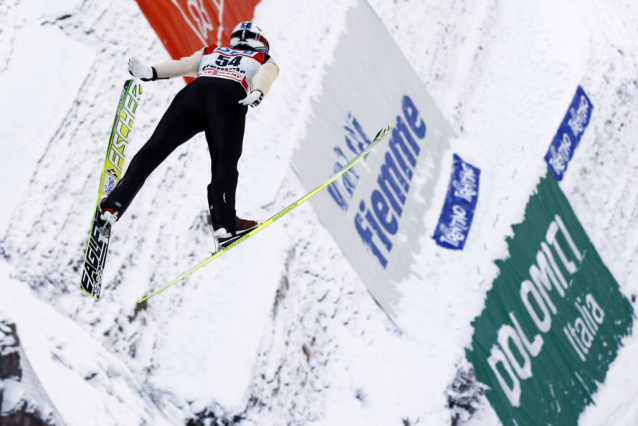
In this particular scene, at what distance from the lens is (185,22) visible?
1073cm

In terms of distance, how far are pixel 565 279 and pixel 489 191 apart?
210cm

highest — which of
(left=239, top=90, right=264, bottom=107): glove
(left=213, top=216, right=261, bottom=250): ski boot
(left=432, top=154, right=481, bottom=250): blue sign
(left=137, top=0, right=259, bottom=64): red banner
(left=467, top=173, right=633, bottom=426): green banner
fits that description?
(left=137, top=0, right=259, bottom=64): red banner

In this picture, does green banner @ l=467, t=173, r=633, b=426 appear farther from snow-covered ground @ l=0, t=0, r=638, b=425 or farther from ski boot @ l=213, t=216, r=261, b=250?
ski boot @ l=213, t=216, r=261, b=250

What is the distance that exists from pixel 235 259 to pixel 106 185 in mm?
4269

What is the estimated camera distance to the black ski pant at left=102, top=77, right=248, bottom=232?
20.6 ft

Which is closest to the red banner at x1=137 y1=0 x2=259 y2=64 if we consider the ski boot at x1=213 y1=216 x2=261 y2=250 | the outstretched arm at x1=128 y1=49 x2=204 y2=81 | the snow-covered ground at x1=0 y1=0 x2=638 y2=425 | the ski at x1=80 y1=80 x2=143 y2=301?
the snow-covered ground at x1=0 y1=0 x2=638 y2=425

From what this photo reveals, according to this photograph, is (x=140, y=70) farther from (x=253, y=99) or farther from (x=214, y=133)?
(x=253, y=99)

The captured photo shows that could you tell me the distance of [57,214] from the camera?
9000 mm

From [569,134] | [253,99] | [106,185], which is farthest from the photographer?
[569,134]

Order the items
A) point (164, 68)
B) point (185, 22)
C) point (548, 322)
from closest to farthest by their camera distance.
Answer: point (164, 68) < point (185, 22) < point (548, 322)

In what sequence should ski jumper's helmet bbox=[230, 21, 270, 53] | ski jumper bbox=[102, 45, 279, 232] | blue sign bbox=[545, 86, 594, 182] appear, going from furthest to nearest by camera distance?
blue sign bbox=[545, 86, 594, 182], ski jumper's helmet bbox=[230, 21, 270, 53], ski jumper bbox=[102, 45, 279, 232]

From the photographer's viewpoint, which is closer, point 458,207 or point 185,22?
point 185,22

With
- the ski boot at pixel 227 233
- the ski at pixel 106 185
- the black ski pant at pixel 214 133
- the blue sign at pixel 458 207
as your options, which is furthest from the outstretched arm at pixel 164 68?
the blue sign at pixel 458 207

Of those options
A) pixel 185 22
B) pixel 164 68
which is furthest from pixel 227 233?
pixel 185 22
